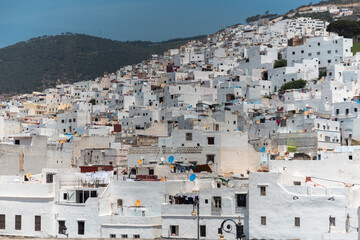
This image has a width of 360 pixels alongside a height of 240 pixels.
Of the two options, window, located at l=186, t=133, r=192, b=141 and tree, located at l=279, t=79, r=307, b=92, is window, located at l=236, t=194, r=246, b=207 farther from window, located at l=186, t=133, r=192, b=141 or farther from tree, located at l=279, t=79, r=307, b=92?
tree, located at l=279, t=79, r=307, b=92

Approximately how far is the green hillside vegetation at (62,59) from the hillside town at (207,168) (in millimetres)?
95817

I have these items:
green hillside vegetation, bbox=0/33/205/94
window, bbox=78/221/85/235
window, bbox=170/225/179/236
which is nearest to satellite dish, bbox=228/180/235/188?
window, bbox=170/225/179/236

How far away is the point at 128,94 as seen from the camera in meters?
79.1

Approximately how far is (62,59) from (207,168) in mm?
147108

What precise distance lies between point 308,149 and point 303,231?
1636 centimetres

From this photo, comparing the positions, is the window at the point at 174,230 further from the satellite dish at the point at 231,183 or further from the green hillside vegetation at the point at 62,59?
the green hillside vegetation at the point at 62,59

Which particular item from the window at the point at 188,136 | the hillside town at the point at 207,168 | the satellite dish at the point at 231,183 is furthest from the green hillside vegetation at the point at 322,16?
the satellite dish at the point at 231,183

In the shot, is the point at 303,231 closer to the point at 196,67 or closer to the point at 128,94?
the point at 128,94

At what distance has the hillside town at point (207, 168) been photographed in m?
28.8

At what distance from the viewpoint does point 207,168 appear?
36469 mm

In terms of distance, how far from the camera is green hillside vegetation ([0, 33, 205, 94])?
161188mm

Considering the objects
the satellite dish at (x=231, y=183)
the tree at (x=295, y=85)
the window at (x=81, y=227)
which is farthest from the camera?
the tree at (x=295, y=85)

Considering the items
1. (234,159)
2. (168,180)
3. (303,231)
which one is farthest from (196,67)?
(303,231)

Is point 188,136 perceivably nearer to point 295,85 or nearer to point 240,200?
point 240,200
